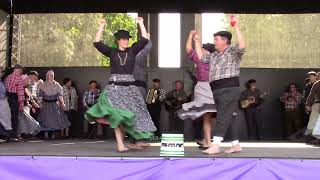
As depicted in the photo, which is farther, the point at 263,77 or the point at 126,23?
the point at 126,23

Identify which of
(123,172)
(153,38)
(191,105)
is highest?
(153,38)

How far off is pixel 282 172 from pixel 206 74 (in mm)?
1760

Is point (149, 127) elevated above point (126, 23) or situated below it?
below

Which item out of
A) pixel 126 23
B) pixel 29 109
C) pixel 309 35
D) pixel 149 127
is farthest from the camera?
pixel 126 23

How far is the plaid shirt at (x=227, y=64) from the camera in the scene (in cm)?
535

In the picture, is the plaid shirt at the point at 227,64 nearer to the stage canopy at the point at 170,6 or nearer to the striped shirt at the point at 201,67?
the striped shirt at the point at 201,67

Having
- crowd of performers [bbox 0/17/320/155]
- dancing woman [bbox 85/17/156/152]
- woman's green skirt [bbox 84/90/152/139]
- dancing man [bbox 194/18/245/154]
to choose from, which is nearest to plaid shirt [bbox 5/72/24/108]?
crowd of performers [bbox 0/17/320/155]

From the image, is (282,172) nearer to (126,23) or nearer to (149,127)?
(149,127)

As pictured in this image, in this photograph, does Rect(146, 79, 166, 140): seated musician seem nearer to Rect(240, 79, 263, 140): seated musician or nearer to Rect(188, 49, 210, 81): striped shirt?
Rect(240, 79, 263, 140): seated musician

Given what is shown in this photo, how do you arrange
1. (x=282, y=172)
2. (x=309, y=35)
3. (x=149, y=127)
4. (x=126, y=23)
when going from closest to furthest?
(x=282, y=172)
(x=149, y=127)
(x=309, y=35)
(x=126, y=23)

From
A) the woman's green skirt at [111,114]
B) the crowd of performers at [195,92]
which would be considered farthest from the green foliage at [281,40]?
the woman's green skirt at [111,114]

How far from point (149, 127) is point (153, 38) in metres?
6.11

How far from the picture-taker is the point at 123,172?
4609 mm

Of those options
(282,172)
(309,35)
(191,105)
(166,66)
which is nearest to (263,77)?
(309,35)
